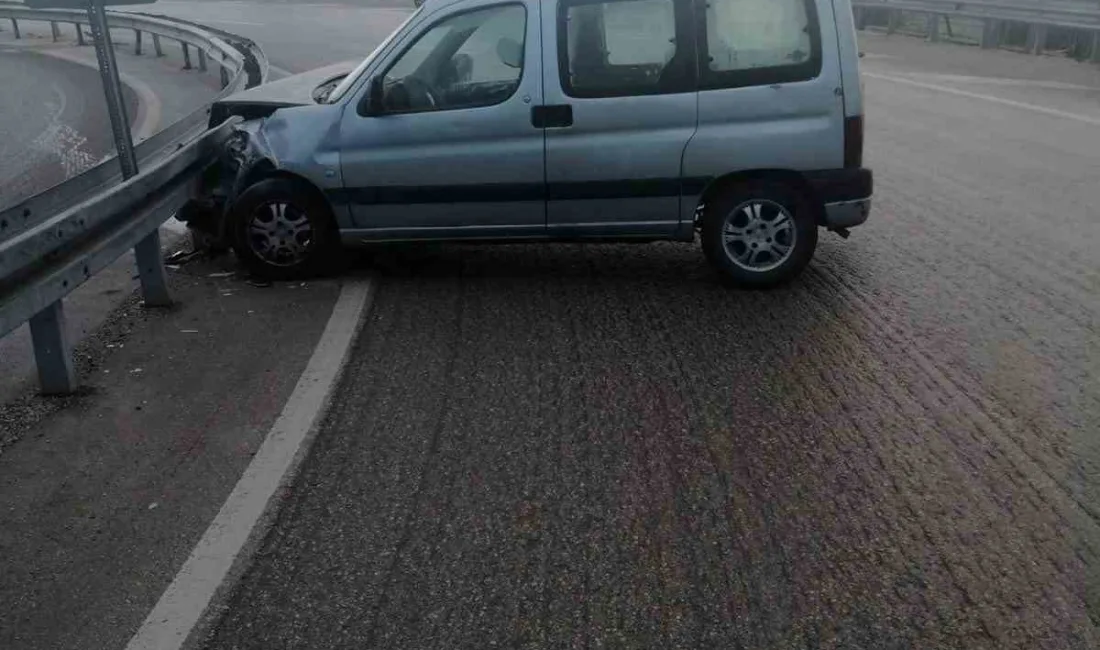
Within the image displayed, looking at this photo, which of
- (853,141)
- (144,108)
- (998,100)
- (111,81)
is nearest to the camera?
(853,141)

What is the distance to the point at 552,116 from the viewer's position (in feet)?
23.9

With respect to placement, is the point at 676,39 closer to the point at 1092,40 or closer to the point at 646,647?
the point at 646,647

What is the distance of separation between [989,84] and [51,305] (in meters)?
15.1

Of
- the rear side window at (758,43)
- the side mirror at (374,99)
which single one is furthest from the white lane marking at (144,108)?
the rear side window at (758,43)

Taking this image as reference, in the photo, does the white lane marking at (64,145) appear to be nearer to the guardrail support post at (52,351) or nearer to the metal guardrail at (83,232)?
the metal guardrail at (83,232)

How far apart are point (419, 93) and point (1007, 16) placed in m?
17.0

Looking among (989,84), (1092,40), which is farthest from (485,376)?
(1092,40)

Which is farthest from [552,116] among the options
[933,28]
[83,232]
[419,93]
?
[933,28]

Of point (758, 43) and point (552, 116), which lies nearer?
Answer: point (758, 43)

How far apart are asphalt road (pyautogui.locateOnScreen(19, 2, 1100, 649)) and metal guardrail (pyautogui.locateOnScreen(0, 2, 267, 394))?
1.36 meters

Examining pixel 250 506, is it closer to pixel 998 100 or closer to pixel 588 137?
pixel 588 137

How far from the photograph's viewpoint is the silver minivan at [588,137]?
719cm

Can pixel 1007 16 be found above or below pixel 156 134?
below

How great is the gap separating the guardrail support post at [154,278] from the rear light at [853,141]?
4060 millimetres
